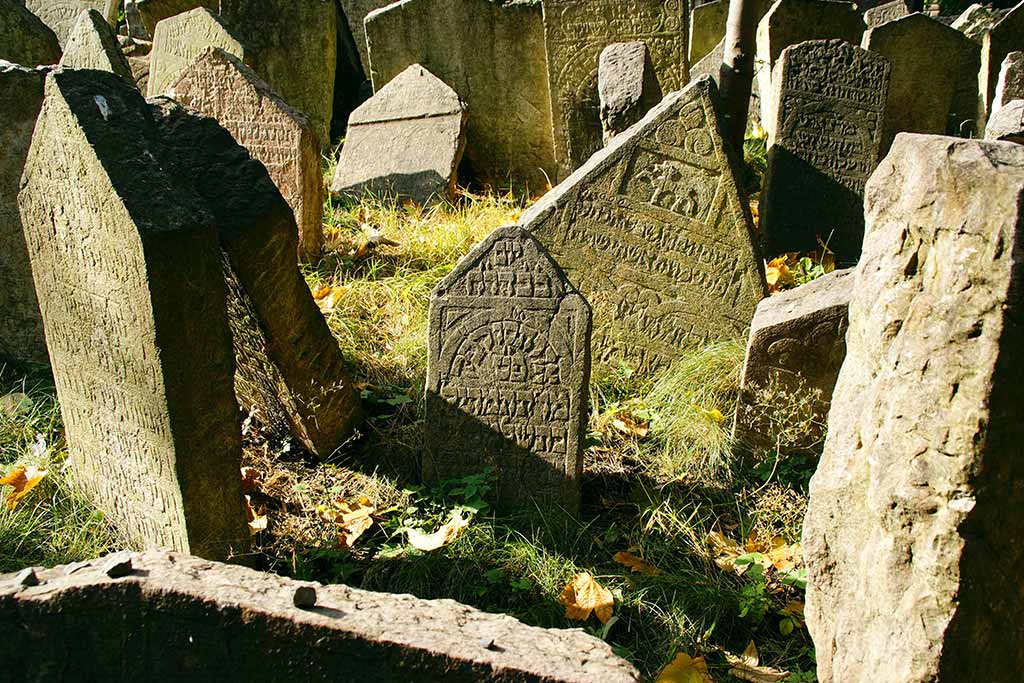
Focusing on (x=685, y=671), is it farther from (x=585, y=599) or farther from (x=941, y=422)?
(x=941, y=422)

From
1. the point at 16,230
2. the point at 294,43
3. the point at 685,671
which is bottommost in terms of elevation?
the point at 685,671

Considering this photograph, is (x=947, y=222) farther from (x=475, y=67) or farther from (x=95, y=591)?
(x=475, y=67)

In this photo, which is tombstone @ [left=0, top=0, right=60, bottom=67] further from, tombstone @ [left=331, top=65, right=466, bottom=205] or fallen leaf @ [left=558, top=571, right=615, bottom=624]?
fallen leaf @ [left=558, top=571, right=615, bottom=624]

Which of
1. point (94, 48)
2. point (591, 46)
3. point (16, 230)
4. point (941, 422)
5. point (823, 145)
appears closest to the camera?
point (941, 422)

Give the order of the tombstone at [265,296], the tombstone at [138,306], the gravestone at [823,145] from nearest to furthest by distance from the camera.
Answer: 1. the tombstone at [138,306]
2. the tombstone at [265,296]
3. the gravestone at [823,145]

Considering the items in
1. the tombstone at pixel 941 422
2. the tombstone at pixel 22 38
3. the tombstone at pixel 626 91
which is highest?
the tombstone at pixel 22 38

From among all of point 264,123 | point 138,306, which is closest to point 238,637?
point 138,306

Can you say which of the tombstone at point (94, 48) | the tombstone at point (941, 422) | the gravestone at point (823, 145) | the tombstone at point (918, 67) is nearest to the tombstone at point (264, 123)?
the tombstone at point (94, 48)

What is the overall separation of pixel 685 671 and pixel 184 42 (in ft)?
19.3

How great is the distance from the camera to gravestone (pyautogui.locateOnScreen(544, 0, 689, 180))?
6.86 metres

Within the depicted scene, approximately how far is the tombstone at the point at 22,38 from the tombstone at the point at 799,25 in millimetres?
4914

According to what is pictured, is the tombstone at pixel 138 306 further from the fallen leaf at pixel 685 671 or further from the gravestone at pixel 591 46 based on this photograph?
the gravestone at pixel 591 46

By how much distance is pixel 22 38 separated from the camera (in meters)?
6.20

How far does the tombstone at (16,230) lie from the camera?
168 inches
